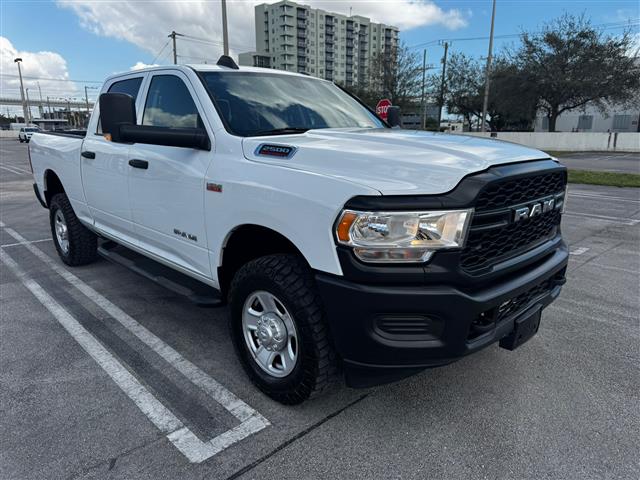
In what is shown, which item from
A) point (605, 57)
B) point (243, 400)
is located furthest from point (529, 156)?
point (605, 57)

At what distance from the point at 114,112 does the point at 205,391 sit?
1.84 meters

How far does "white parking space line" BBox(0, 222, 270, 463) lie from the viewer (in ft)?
7.70

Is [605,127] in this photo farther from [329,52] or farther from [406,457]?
[329,52]

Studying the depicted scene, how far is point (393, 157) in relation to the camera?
228cm

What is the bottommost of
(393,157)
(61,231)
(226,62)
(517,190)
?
(61,231)

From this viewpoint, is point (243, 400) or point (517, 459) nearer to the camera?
point (517, 459)

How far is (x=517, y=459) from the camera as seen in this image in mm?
2262

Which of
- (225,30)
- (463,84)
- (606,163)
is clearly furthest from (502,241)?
(463,84)

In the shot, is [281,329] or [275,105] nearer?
[281,329]

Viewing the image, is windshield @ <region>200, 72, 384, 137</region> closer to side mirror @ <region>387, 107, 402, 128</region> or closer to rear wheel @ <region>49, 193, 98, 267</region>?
side mirror @ <region>387, 107, 402, 128</region>

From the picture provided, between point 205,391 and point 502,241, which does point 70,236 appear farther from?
point 502,241

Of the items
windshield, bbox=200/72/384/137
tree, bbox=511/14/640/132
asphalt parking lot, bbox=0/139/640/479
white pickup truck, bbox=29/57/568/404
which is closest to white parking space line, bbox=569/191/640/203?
asphalt parking lot, bbox=0/139/640/479

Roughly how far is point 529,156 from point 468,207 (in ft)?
2.73

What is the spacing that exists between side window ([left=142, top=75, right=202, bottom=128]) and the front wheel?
121 cm
